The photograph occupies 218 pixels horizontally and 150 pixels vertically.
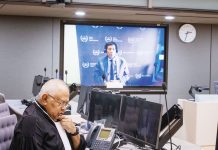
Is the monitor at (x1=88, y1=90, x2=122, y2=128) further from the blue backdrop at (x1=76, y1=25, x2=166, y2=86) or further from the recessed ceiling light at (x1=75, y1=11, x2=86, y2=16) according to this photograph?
the blue backdrop at (x1=76, y1=25, x2=166, y2=86)

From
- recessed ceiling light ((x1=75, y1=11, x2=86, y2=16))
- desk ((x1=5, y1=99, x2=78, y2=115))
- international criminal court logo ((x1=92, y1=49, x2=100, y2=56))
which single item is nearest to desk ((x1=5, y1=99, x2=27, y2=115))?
desk ((x1=5, y1=99, x2=78, y2=115))

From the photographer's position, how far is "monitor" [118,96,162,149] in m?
3.07

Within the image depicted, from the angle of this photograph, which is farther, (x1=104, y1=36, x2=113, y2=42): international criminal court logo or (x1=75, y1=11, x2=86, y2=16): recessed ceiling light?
(x1=104, y1=36, x2=113, y2=42): international criminal court logo

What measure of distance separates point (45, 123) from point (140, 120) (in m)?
0.99

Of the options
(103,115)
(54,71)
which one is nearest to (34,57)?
(54,71)

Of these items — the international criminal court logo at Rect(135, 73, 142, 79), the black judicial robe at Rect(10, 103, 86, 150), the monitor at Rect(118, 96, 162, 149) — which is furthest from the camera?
the international criminal court logo at Rect(135, 73, 142, 79)

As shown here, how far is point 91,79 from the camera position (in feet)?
26.2

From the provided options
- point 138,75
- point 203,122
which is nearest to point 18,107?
point 203,122

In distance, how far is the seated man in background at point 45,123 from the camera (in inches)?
95.3

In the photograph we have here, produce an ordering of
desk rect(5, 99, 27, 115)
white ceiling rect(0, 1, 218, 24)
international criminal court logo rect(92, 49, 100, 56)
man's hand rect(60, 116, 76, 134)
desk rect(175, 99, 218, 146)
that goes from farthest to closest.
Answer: international criminal court logo rect(92, 49, 100, 56) < white ceiling rect(0, 1, 218, 24) < desk rect(5, 99, 27, 115) < desk rect(175, 99, 218, 146) < man's hand rect(60, 116, 76, 134)

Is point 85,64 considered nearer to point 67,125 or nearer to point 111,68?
point 111,68

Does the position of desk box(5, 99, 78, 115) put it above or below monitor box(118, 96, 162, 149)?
below

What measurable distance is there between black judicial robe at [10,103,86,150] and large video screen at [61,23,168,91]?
17.4ft

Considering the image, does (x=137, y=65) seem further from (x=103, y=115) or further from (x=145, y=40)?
(x=103, y=115)
